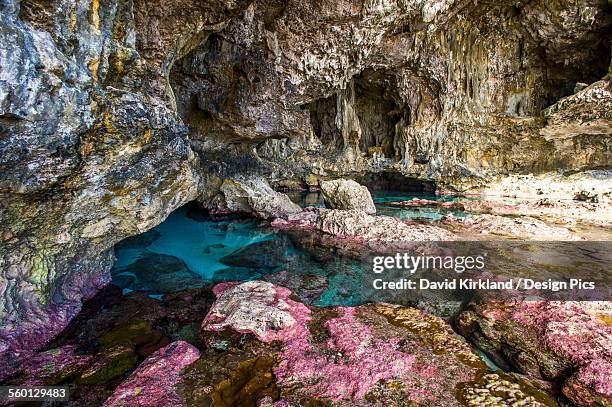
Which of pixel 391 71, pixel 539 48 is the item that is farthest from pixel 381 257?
pixel 539 48

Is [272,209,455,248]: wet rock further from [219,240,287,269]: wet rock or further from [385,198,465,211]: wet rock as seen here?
[385,198,465,211]: wet rock

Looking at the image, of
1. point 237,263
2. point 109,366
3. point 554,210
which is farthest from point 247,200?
point 554,210

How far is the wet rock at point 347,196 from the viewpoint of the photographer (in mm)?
14958

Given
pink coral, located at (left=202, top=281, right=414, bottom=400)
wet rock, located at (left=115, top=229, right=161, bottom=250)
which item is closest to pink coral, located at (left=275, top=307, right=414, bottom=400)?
pink coral, located at (left=202, top=281, right=414, bottom=400)

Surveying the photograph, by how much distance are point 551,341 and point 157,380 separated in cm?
572

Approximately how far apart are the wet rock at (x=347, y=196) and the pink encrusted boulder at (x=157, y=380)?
11.0m

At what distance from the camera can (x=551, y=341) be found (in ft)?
16.2

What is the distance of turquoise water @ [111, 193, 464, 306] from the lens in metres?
7.88

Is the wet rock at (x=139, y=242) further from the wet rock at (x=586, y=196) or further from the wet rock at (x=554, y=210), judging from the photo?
the wet rock at (x=586, y=196)

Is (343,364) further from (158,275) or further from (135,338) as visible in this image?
(158,275)

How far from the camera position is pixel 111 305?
6.80 m

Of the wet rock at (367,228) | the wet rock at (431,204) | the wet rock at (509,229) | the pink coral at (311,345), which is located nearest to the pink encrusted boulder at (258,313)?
the pink coral at (311,345)

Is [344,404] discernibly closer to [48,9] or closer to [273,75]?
[48,9]

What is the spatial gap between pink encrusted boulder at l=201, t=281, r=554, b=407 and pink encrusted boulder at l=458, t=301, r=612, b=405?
1.94 feet
